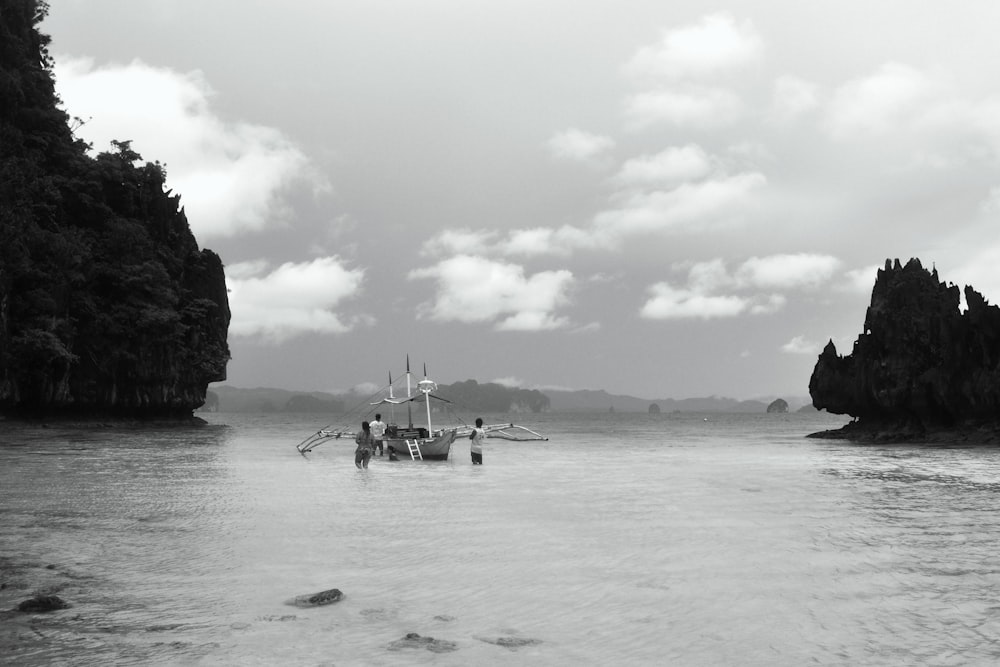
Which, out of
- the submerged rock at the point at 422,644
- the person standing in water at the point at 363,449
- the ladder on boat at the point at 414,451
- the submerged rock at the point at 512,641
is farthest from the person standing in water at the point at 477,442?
the submerged rock at the point at 422,644

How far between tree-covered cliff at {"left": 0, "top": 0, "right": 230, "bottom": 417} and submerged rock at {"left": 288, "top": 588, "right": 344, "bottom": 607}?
5071cm

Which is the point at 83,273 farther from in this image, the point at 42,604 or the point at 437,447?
the point at 42,604

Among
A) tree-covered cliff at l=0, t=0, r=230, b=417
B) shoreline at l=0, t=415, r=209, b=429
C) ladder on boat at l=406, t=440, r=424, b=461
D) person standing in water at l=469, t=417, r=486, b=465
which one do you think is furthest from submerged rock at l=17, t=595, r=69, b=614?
shoreline at l=0, t=415, r=209, b=429

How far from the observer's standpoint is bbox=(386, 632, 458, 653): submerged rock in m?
7.60

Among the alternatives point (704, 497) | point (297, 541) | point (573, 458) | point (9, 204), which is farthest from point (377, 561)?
point (9, 204)

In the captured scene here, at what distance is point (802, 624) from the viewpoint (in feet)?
28.4

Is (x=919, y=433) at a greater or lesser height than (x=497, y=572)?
lesser

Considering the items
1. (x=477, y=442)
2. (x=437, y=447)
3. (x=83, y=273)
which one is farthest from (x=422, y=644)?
(x=83, y=273)

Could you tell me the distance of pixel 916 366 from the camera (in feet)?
193

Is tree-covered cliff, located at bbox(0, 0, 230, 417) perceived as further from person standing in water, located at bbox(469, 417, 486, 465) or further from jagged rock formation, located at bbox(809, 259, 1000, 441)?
jagged rock formation, located at bbox(809, 259, 1000, 441)

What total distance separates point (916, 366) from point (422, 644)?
61.2 metres

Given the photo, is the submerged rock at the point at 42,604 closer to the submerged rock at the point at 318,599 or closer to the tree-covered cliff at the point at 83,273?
the submerged rock at the point at 318,599

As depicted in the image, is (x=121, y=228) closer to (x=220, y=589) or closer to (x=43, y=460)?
(x=43, y=460)

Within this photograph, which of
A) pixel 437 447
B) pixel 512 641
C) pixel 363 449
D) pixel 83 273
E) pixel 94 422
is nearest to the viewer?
pixel 512 641
